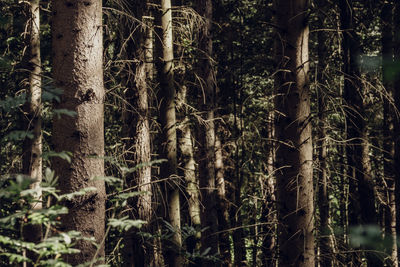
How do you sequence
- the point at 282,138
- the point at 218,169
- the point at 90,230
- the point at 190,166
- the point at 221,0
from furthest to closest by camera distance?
the point at 221,0
the point at 218,169
the point at 190,166
the point at 282,138
the point at 90,230

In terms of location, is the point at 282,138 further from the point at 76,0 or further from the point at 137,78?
the point at 137,78

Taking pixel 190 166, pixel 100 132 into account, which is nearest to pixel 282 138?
pixel 100 132

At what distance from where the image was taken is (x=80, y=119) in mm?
3502

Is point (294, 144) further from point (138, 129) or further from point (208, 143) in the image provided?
point (208, 143)

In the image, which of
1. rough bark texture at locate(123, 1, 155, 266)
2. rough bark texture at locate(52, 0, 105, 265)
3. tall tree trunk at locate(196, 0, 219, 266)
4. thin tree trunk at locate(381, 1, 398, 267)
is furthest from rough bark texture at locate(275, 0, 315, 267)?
tall tree trunk at locate(196, 0, 219, 266)

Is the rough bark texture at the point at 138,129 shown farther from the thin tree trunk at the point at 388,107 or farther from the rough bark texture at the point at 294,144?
the thin tree trunk at the point at 388,107

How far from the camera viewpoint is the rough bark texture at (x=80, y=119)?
3.44 m

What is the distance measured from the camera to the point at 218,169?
14.6 m

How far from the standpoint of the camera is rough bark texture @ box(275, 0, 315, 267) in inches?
183

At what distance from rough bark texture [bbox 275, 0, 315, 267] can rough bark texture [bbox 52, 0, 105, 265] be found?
2.01m

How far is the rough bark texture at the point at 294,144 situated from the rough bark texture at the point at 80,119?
6.59 ft

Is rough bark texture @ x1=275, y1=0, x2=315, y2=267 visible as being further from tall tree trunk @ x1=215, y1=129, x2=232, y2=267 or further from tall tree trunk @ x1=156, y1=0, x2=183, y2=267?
tall tree trunk @ x1=215, y1=129, x2=232, y2=267

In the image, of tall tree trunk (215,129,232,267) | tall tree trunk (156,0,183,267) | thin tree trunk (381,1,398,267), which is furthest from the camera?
tall tree trunk (215,129,232,267)

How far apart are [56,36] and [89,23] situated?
285mm
